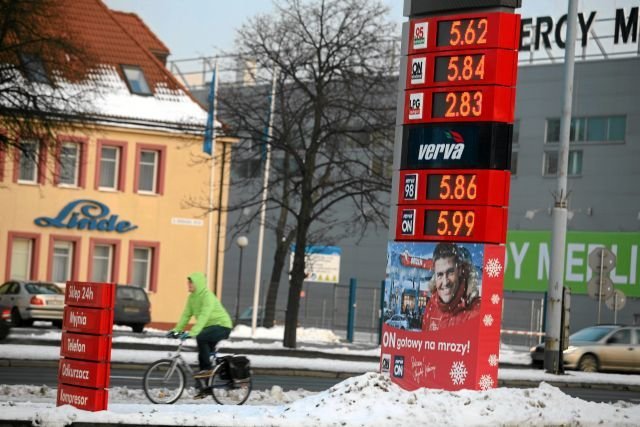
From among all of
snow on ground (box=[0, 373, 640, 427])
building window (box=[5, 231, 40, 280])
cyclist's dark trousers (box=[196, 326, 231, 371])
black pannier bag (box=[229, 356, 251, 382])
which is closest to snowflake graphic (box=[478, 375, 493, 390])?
snow on ground (box=[0, 373, 640, 427])

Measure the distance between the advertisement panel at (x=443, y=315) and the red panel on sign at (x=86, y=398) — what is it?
538cm

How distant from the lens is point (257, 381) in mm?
24766

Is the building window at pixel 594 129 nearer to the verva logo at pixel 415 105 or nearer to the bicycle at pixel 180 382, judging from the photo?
the verva logo at pixel 415 105

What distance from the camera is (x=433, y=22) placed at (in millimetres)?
18750

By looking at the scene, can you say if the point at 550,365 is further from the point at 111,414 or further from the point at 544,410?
the point at 111,414

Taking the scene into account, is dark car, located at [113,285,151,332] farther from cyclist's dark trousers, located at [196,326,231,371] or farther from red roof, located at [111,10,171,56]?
cyclist's dark trousers, located at [196,326,231,371]

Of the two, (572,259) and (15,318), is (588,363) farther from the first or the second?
(572,259)

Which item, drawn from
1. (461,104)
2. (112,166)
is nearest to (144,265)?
(112,166)

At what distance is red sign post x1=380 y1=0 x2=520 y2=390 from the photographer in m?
17.9

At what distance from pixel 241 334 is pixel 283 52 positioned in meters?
16.2

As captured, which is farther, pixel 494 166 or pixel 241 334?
pixel 241 334

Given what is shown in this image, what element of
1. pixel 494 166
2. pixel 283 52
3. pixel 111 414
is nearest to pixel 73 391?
pixel 111 414

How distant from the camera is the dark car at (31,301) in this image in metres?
41.8

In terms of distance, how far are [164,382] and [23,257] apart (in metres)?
33.6
